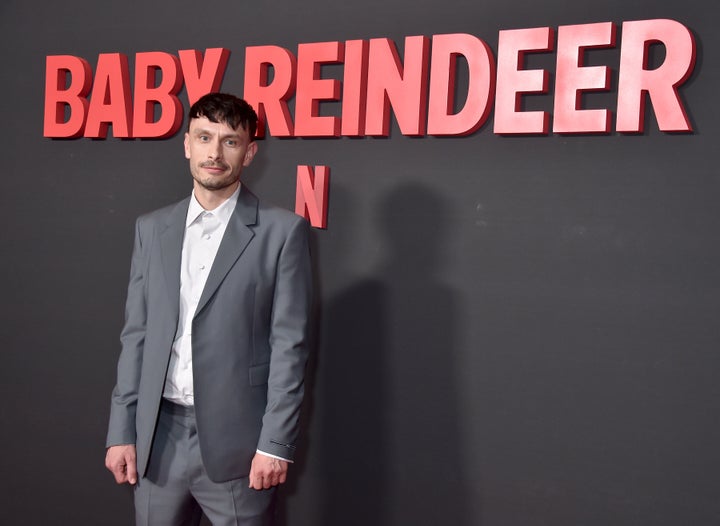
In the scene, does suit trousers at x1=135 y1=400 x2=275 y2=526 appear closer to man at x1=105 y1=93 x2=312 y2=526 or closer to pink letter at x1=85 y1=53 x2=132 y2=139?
man at x1=105 y1=93 x2=312 y2=526

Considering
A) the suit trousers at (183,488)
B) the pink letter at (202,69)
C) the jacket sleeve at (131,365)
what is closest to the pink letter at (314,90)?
the pink letter at (202,69)

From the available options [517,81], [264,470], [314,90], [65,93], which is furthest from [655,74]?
[65,93]

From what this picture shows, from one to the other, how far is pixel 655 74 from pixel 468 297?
3.19ft

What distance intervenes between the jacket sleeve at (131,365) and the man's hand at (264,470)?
409 millimetres

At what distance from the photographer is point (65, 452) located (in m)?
3.70

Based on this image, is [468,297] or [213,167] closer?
[213,167]

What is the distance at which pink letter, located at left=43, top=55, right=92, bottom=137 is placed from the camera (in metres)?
3.61

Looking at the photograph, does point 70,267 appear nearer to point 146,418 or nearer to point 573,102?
point 146,418

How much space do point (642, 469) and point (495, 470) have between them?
19.6 inches

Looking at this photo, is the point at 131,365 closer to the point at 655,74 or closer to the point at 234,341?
the point at 234,341

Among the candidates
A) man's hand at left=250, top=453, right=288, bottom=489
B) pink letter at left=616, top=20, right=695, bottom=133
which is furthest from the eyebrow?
pink letter at left=616, top=20, right=695, bottom=133

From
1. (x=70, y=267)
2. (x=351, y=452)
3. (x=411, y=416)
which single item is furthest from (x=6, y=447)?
(x=411, y=416)

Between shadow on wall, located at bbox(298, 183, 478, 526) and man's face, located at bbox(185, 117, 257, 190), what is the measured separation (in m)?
0.85

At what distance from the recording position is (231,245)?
90.2 inches
